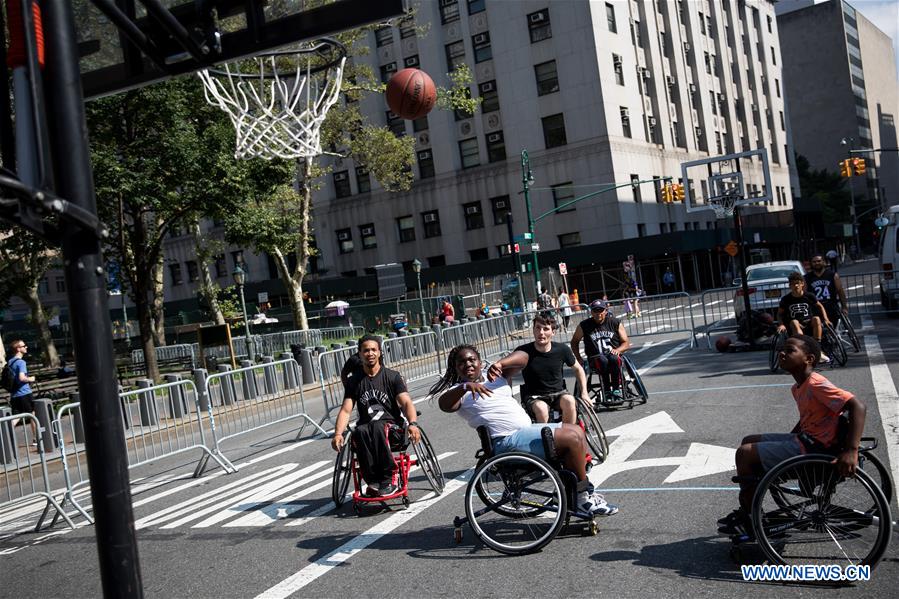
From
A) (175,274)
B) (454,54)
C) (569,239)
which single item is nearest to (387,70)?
(454,54)

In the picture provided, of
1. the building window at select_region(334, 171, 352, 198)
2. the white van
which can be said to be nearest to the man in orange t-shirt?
the white van

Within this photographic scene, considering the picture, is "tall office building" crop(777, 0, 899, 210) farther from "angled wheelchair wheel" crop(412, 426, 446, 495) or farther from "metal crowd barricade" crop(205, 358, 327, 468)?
"angled wheelchair wheel" crop(412, 426, 446, 495)

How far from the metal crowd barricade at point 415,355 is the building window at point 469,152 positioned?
119ft

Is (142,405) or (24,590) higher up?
(142,405)

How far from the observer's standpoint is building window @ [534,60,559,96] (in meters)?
51.0

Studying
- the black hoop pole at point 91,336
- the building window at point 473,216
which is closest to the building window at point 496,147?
the building window at point 473,216

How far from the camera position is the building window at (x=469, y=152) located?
54.7m

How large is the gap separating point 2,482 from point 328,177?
1933 inches

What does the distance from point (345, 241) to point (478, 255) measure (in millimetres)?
10838

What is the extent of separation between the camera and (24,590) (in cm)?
679

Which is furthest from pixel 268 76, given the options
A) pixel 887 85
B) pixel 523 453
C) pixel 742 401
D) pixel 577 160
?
pixel 887 85

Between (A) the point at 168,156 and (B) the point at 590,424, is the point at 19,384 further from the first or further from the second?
(B) the point at 590,424

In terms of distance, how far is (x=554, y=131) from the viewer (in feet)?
169

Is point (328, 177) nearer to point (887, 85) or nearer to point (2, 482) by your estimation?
point (2, 482)
